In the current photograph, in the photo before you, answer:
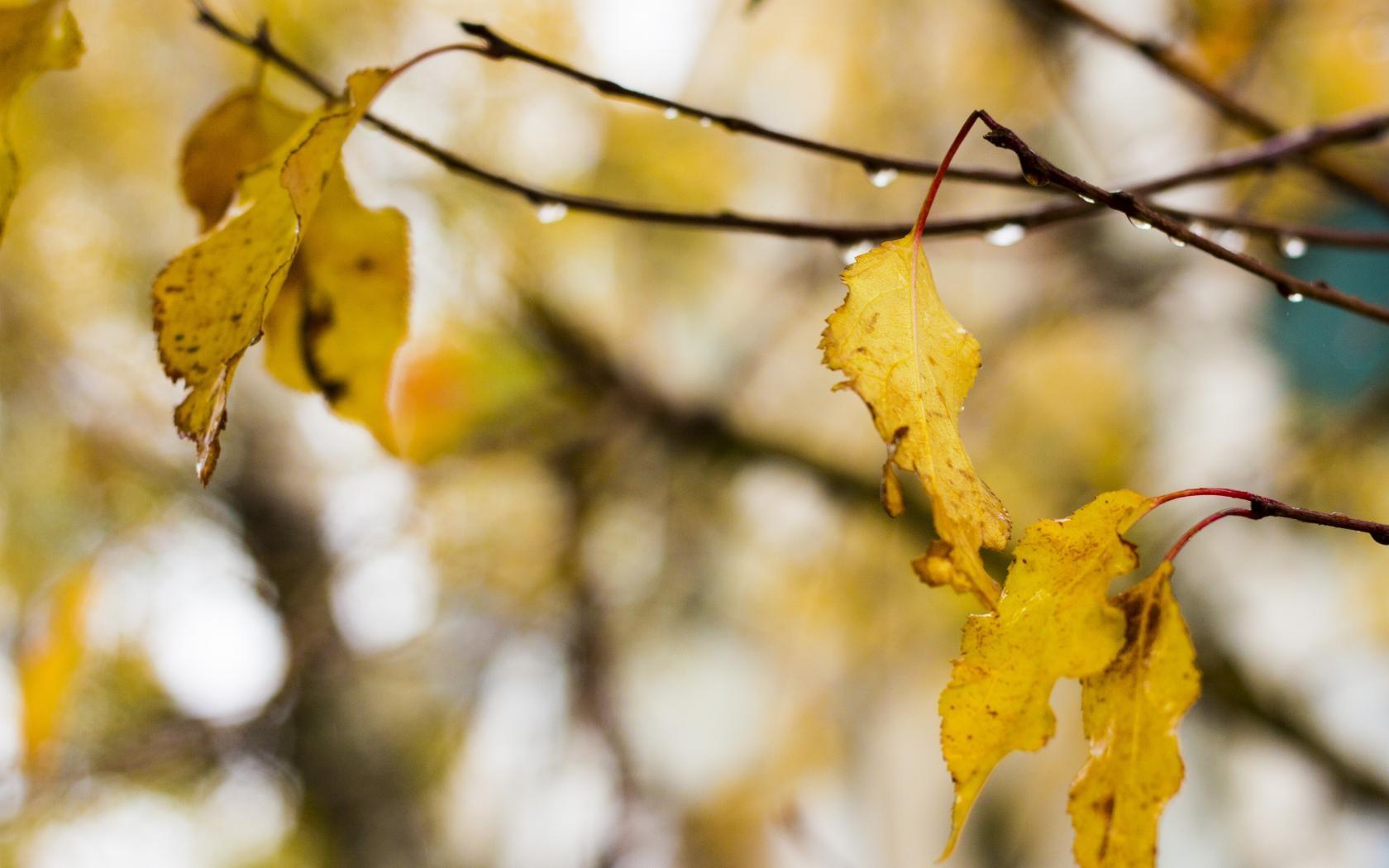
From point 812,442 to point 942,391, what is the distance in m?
1.19

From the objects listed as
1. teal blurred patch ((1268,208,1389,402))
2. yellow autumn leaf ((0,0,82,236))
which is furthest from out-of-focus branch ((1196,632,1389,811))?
yellow autumn leaf ((0,0,82,236))

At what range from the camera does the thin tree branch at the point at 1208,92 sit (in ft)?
1.60

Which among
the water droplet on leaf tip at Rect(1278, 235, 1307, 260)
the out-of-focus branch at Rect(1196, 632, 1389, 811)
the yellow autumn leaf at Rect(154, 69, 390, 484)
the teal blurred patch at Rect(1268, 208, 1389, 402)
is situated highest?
the teal blurred patch at Rect(1268, 208, 1389, 402)

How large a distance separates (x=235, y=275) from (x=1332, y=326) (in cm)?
167

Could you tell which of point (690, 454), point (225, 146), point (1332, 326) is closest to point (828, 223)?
point (225, 146)

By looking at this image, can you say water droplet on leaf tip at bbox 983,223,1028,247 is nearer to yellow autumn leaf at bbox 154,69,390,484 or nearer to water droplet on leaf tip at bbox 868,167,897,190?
water droplet on leaf tip at bbox 868,167,897,190

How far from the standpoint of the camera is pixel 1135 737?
0.24 meters

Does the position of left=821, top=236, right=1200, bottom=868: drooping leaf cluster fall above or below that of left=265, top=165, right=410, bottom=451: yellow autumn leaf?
below

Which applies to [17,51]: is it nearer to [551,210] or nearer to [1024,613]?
[551,210]

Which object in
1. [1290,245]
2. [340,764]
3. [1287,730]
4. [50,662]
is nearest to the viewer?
[1290,245]

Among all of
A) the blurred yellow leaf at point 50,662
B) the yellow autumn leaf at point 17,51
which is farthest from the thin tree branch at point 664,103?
the blurred yellow leaf at point 50,662

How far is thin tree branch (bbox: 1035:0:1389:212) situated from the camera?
49cm

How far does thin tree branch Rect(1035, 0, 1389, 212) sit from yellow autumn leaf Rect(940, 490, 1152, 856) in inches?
13.8

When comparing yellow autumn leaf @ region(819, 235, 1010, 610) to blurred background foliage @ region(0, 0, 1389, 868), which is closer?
yellow autumn leaf @ region(819, 235, 1010, 610)
